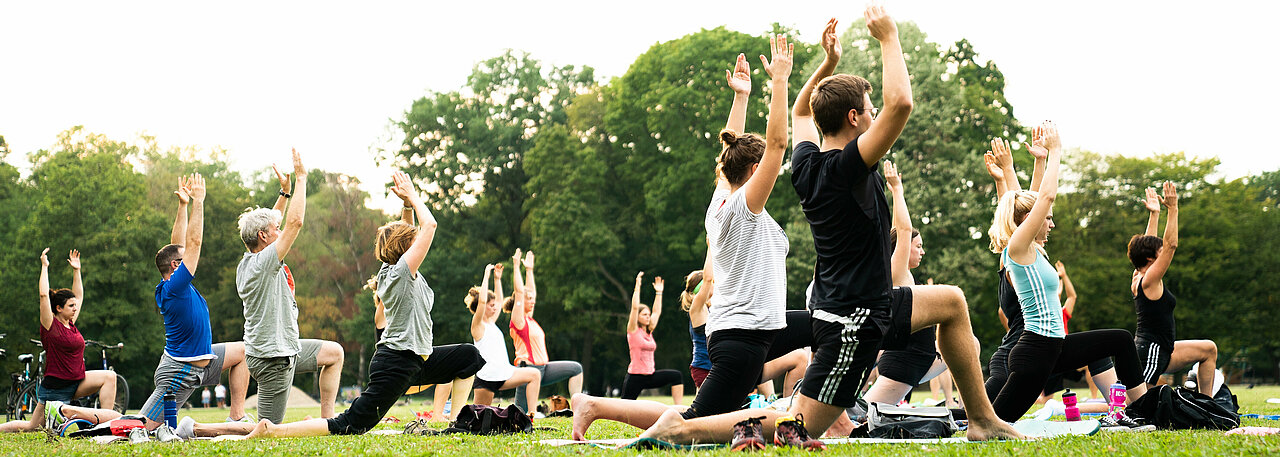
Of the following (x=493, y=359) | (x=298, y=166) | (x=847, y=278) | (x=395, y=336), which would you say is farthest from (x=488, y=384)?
(x=847, y=278)

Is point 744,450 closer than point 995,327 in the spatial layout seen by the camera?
Yes

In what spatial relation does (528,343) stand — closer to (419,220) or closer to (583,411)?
(419,220)

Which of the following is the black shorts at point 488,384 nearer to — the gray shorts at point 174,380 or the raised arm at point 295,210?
the gray shorts at point 174,380

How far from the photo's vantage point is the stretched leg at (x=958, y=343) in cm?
574

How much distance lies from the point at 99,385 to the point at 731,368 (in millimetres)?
9311

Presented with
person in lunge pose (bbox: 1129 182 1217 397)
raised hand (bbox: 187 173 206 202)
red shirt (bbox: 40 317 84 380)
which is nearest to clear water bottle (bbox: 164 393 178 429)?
raised hand (bbox: 187 173 206 202)

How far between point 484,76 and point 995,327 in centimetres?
2558

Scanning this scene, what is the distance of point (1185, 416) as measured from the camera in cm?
710

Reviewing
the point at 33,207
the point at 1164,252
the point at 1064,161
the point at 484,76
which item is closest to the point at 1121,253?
the point at 1064,161

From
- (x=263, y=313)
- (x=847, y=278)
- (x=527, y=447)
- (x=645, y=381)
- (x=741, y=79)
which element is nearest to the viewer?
(x=847, y=278)

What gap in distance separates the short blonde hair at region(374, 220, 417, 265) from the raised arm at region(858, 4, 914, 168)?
14.8 ft

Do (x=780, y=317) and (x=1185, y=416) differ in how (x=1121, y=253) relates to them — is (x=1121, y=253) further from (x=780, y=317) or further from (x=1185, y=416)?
(x=780, y=317)

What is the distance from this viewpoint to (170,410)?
8.88 metres

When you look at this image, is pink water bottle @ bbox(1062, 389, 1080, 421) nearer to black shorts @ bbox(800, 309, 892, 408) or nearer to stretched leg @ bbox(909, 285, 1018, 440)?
stretched leg @ bbox(909, 285, 1018, 440)
